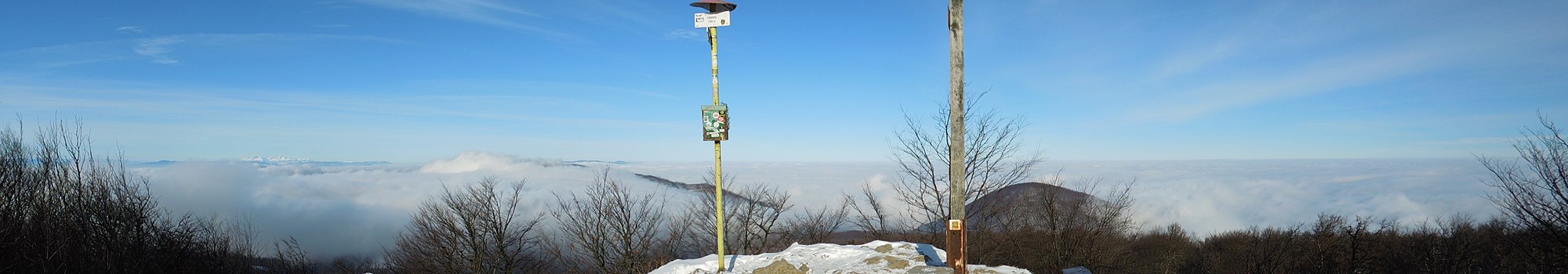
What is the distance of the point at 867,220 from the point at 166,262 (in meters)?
27.8

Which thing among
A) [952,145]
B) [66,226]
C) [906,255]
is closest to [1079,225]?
[906,255]

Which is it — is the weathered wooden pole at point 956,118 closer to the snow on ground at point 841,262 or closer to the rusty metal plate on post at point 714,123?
the snow on ground at point 841,262

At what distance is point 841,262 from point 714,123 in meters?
3.32

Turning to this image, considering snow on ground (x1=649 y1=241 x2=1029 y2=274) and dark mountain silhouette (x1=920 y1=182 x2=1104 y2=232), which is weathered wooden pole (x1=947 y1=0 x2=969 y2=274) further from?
dark mountain silhouette (x1=920 y1=182 x2=1104 y2=232)

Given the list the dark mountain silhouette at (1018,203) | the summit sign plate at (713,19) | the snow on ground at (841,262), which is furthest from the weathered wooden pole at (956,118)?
the dark mountain silhouette at (1018,203)

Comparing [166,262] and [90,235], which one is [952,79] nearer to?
[90,235]

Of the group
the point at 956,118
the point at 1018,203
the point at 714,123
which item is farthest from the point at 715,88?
the point at 1018,203

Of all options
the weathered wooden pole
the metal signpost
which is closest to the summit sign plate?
the metal signpost

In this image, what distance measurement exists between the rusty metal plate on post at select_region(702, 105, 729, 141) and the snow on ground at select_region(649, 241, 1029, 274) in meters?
2.36

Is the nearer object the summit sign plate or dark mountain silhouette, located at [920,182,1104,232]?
the summit sign plate

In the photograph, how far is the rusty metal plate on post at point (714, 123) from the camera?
372 inches

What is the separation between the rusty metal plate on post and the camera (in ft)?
31.0

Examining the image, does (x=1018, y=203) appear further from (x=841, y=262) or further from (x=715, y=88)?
(x=715, y=88)

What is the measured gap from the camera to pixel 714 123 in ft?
31.0
